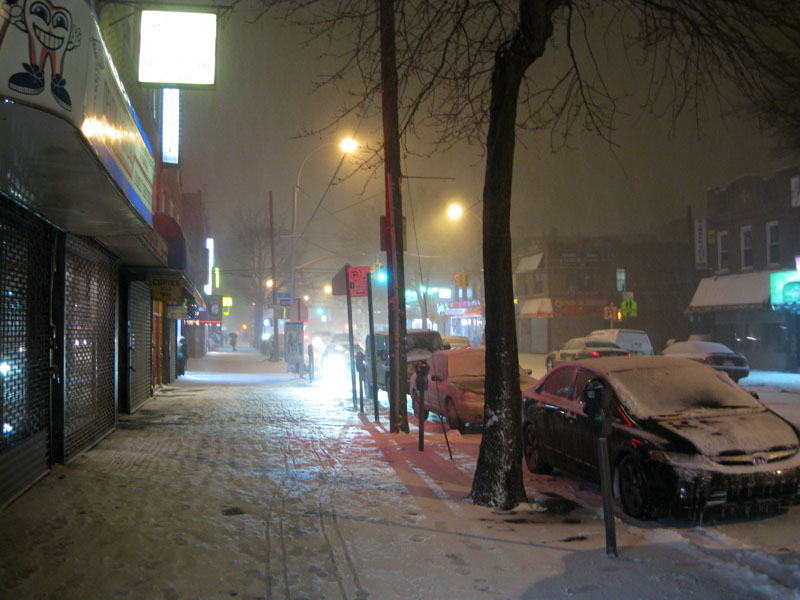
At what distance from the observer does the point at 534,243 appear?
177 ft

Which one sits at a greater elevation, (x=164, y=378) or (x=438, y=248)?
(x=438, y=248)

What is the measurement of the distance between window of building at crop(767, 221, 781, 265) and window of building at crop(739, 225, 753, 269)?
1.01 metres

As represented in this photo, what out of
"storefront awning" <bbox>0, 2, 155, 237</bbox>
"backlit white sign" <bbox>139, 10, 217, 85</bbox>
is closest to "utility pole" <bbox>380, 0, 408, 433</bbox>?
"backlit white sign" <bbox>139, 10, 217, 85</bbox>

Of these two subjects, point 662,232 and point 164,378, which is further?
point 662,232

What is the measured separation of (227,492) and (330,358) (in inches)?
1081

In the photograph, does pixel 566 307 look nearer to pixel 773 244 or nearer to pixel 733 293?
pixel 733 293

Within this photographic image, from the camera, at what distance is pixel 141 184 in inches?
303

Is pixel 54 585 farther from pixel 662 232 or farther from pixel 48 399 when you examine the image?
pixel 662 232

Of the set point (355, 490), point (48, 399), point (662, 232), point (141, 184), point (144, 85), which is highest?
point (662, 232)

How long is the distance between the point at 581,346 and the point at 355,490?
889 inches

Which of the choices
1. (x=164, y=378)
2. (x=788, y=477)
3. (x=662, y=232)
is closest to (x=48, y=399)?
(x=788, y=477)

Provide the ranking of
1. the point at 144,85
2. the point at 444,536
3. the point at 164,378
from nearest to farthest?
the point at 444,536 → the point at 144,85 → the point at 164,378

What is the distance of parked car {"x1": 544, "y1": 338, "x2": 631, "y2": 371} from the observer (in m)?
25.4

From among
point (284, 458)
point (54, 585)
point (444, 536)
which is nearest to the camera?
point (54, 585)
